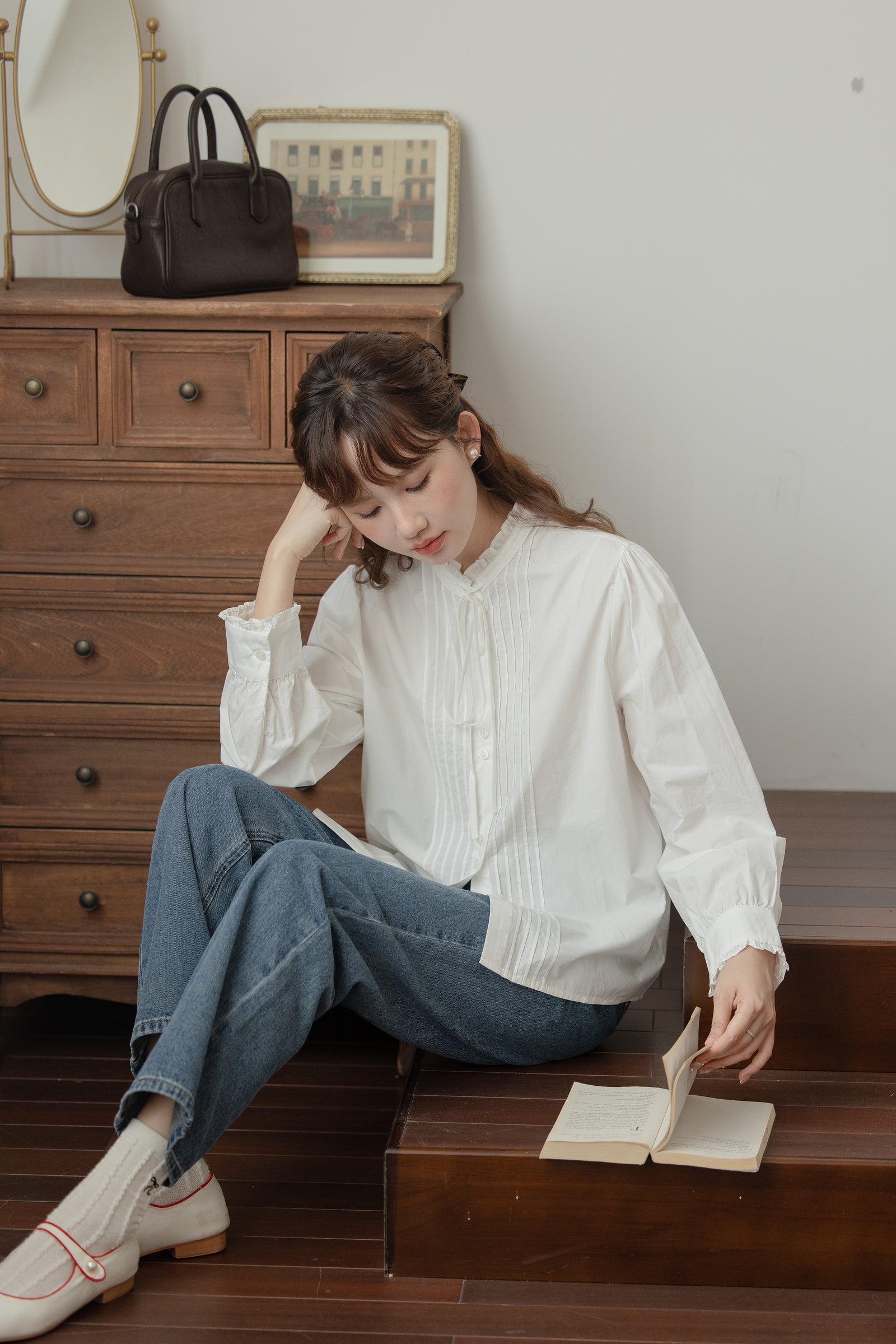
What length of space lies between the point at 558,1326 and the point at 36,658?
4.47ft

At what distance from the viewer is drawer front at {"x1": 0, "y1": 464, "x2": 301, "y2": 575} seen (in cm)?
211

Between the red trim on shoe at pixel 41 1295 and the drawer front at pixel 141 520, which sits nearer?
the red trim on shoe at pixel 41 1295

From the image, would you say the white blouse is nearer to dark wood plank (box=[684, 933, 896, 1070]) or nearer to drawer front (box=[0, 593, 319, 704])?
dark wood plank (box=[684, 933, 896, 1070])

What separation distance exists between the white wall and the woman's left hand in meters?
1.18

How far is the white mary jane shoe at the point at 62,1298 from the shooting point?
136 centimetres

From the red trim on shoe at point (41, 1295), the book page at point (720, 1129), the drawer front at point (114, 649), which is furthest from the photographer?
the drawer front at point (114, 649)

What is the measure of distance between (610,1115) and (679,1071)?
0.19 metres

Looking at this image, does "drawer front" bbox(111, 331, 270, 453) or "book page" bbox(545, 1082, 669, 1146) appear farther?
"drawer front" bbox(111, 331, 270, 453)

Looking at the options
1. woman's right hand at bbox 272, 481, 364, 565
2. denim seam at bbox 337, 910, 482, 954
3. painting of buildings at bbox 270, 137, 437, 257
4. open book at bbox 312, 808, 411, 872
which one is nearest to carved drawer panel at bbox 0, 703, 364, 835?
open book at bbox 312, 808, 411, 872

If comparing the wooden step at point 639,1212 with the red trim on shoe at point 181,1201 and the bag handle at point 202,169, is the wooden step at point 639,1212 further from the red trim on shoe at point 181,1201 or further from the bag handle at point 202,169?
the bag handle at point 202,169

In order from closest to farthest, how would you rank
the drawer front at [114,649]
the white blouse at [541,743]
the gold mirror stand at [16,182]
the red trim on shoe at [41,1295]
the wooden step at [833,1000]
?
the red trim on shoe at [41,1295] → the white blouse at [541,743] → the wooden step at [833,1000] → the drawer front at [114,649] → the gold mirror stand at [16,182]

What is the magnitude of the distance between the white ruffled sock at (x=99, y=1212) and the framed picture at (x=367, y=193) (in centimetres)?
158

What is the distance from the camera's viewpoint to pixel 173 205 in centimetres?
204

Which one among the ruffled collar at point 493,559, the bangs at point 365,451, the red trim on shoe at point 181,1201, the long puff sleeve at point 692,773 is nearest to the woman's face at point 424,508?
the bangs at point 365,451
